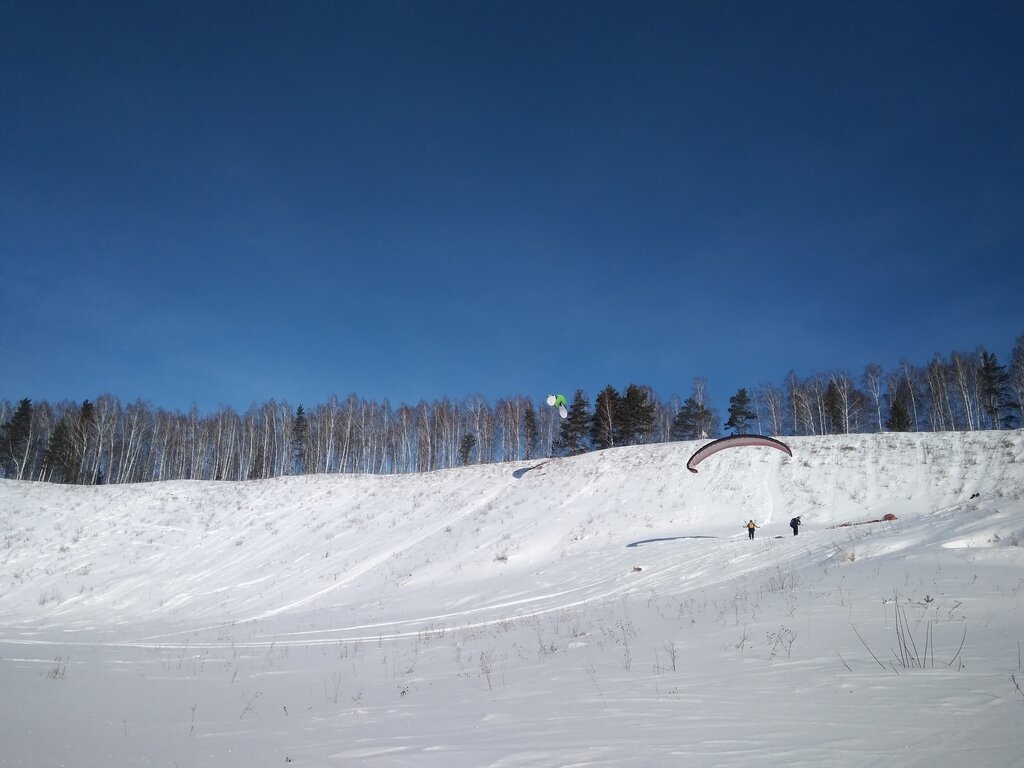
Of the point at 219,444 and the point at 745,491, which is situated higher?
the point at 219,444

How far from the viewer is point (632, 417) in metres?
53.6

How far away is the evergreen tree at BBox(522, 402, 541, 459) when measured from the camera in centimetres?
5994

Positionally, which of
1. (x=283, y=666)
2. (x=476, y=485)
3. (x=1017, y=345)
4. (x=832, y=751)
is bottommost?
(x=283, y=666)

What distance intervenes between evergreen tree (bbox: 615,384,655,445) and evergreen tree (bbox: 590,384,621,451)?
1.67ft

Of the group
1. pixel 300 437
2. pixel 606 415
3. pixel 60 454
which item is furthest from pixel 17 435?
pixel 606 415

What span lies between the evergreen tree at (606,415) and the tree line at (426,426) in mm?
118

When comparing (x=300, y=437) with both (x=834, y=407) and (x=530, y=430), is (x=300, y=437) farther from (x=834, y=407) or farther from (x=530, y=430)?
(x=834, y=407)

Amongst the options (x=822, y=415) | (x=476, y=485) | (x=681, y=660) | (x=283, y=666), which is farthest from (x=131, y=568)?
(x=822, y=415)

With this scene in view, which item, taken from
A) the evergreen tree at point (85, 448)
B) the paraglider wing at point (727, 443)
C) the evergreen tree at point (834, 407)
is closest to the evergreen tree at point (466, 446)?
the evergreen tree at point (834, 407)

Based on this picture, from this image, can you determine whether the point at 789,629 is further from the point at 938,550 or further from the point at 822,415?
the point at 822,415

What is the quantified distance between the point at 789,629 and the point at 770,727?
3758 millimetres

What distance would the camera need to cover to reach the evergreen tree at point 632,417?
53.6 m

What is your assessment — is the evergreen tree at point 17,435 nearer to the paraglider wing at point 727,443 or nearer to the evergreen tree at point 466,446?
the evergreen tree at point 466,446

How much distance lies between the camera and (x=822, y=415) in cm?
4991
